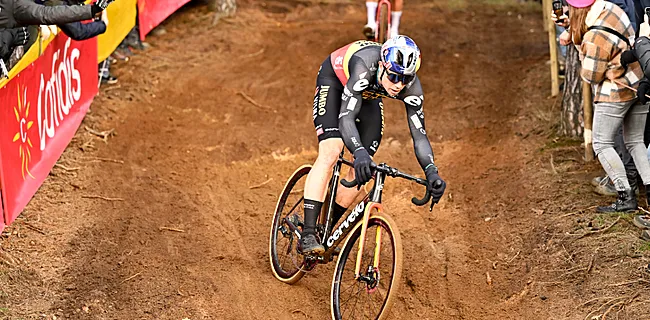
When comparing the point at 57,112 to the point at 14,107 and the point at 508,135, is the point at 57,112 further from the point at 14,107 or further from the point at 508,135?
the point at 508,135

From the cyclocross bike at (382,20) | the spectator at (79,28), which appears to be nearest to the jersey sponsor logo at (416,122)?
the spectator at (79,28)

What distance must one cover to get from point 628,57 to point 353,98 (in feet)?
8.08

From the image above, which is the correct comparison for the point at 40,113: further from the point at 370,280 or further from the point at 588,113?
the point at 588,113

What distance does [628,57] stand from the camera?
6.80m

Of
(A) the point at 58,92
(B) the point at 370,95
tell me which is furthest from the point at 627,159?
(A) the point at 58,92

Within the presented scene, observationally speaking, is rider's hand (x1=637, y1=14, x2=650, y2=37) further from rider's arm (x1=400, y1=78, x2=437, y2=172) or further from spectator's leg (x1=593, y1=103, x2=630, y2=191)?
rider's arm (x1=400, y1=78, x2=437, y2=172)

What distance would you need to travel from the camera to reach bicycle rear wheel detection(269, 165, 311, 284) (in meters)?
6.82

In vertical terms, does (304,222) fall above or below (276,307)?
above

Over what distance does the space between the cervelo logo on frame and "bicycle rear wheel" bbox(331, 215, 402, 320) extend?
10.5 ft

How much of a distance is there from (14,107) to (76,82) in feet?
6.75

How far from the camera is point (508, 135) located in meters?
9.77

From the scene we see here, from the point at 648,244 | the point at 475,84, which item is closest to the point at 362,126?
the point at 648,244

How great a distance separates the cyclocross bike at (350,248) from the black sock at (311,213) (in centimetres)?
10

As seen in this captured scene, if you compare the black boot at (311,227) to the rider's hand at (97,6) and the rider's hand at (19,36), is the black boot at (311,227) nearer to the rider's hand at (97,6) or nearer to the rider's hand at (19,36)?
the rider's hand at (97,6)
